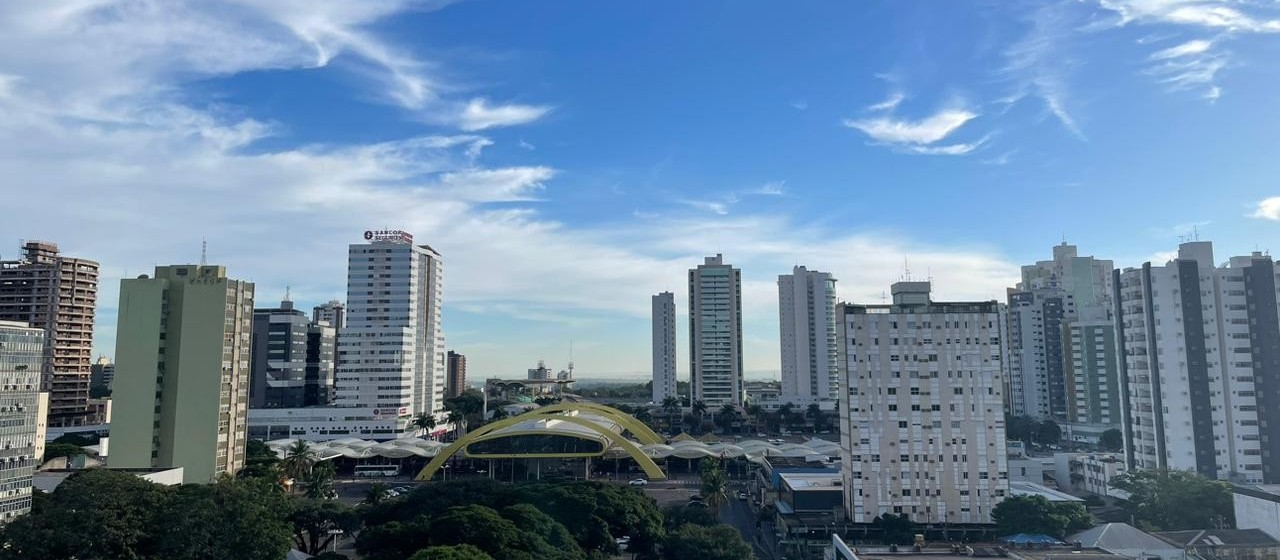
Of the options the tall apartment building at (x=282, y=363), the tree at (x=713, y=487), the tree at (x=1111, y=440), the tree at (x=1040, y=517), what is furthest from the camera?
the tall apartment building at (x=282, y=363)

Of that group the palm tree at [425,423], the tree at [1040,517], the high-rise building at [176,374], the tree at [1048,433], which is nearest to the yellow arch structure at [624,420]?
the palm tree at [425,423]

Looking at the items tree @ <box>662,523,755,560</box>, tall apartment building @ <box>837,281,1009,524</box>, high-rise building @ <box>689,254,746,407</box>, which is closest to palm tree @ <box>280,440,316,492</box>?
tree @ <box>662,523,755,560</box>

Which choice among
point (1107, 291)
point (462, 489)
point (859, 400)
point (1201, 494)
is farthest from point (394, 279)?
point (1107, 291)

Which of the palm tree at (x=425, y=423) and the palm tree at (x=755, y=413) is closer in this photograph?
the palm tree at (x=425, y=423)

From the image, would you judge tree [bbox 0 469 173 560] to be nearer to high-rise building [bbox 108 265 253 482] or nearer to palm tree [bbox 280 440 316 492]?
high-rise building [bbox 108 265 253 482]

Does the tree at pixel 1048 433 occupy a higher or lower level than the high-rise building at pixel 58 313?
lower

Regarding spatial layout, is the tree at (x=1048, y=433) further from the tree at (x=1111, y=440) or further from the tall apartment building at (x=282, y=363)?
the tall apartment building at (x=282, y=363)

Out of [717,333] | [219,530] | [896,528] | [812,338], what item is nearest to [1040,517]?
[896,528]
